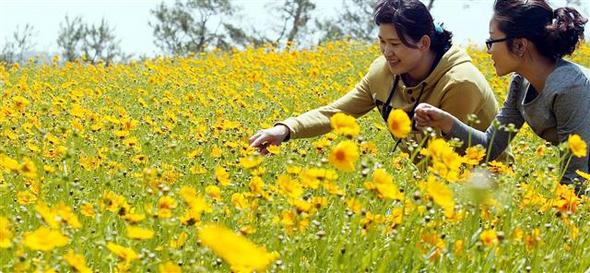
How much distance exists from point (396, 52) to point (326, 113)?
0.46 meters

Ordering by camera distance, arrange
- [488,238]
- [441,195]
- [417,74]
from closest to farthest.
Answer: [441,195], [488,238], [417,74]

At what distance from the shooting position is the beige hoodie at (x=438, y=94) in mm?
3297

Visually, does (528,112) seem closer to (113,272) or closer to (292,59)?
(113,272)

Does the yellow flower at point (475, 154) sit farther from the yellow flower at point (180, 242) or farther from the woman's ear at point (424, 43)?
the woman's ear at point (424, 43)

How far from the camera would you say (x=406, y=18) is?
3240 mm

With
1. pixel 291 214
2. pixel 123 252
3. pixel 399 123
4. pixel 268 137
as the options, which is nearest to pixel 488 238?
pixel 399 123

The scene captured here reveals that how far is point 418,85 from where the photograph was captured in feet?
11.3

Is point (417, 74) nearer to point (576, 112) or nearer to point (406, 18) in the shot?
point (406, 18)

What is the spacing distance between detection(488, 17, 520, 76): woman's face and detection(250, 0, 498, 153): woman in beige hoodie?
0.25 m

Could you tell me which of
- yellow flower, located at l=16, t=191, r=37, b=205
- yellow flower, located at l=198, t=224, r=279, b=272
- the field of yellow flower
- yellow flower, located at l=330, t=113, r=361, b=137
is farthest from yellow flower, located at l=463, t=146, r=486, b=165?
yellow flower, located at l=198, t=224, r=279, b=272

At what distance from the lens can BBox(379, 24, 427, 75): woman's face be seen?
10.8 ft

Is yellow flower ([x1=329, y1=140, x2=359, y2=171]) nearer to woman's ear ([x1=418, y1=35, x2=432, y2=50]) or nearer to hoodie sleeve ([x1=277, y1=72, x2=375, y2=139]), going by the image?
hoodie sleeve ([x1=277, y1=72, x2=375, y2=139])

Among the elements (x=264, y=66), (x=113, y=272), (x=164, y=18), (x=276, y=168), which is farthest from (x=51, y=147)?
(x=164, y=18)

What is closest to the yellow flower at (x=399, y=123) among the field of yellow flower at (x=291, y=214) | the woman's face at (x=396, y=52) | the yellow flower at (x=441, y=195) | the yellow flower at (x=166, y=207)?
the field of yellow flower at (x=291, y=214)
